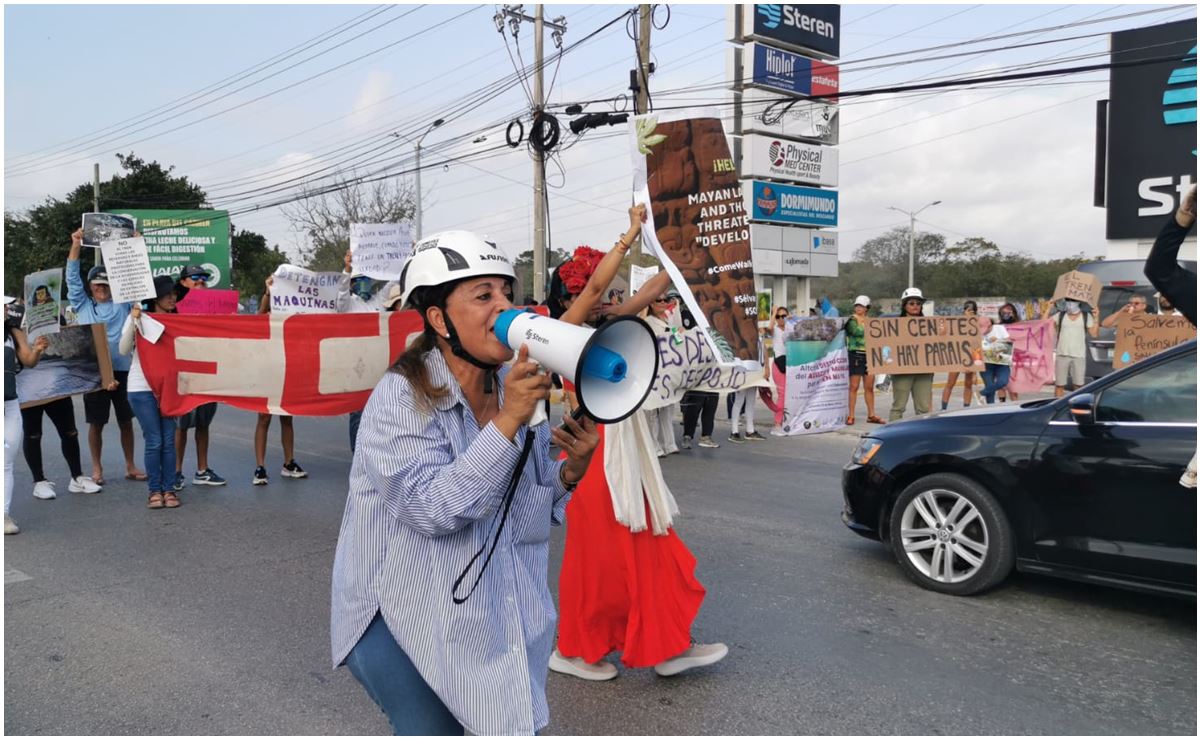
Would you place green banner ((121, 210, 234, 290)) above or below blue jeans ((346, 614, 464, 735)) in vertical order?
above

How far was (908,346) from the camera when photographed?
13.0 metres

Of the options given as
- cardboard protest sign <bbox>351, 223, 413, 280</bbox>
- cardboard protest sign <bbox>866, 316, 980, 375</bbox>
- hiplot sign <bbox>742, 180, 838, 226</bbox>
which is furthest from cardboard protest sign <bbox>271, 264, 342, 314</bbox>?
hiplot sign <bbox>742, 180, 838, 226</bbox>

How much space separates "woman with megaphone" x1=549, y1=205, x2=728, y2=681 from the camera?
160 inches

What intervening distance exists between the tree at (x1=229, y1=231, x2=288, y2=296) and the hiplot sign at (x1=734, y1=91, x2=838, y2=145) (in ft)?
93.6

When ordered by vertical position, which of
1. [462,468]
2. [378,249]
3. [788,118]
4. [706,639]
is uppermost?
[788,118]

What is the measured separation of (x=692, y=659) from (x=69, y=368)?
7130 mm

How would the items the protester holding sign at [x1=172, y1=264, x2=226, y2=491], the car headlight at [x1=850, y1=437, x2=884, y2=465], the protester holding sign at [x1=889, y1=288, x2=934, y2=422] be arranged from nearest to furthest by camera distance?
the car headlight at [x1=850, y1=437, x2=884, y2=465] < the protester holding sign at [x1=172, y1=264, x2=226, y2=491] < the protester holding sign at [x1=889, y1=288, x2=934, y2=422]

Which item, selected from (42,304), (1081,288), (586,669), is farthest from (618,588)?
(1081,288)

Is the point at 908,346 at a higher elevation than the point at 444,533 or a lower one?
lower

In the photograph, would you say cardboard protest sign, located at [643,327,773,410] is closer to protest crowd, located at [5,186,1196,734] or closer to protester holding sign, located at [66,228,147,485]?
protest crowd, located at [5,186,1196,734]

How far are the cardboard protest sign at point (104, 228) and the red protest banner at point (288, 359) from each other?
0.89 m

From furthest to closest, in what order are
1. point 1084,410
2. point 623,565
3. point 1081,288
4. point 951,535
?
1. point 1081,288
2. point 951,535
3. point 1084,410
4. point 623,565

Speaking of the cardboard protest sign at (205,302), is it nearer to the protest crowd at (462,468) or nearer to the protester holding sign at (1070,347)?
the protest crowd at (462,468)

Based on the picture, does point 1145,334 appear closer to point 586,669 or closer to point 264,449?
point 264,449
